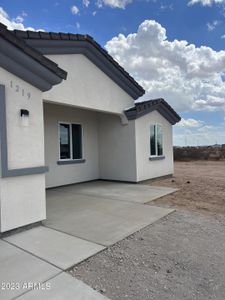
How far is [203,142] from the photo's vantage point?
110 feet

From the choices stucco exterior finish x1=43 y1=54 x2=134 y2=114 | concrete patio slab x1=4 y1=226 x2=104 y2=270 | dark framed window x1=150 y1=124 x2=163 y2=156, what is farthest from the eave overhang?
dark framed window x1=150 y1=124 x2=163 y2=156

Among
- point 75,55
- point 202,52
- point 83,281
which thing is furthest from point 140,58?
point 83,281

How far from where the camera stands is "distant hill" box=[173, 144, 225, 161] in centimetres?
2721

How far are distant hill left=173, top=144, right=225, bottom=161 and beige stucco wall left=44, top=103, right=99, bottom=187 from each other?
1827 centimetres

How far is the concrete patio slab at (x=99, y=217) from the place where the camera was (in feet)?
15.8

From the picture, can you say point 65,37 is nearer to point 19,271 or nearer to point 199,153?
point 19,271

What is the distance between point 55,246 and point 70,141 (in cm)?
711

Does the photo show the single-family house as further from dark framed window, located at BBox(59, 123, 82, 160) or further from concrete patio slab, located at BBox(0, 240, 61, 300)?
concrete patio slab, located at BBox(0, 240, 61, 300)

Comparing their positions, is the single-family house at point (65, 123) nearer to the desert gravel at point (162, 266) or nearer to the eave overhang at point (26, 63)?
the eave overhang at point (26, 63)

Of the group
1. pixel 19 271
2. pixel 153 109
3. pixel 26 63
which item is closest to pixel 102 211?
pixel 19 271

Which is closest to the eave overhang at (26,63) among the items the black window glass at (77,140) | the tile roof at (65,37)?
the tile roof at (65,37)

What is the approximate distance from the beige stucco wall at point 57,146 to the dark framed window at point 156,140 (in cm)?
275

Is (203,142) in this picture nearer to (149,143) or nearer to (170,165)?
(170,165)

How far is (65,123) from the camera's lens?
10.7m
